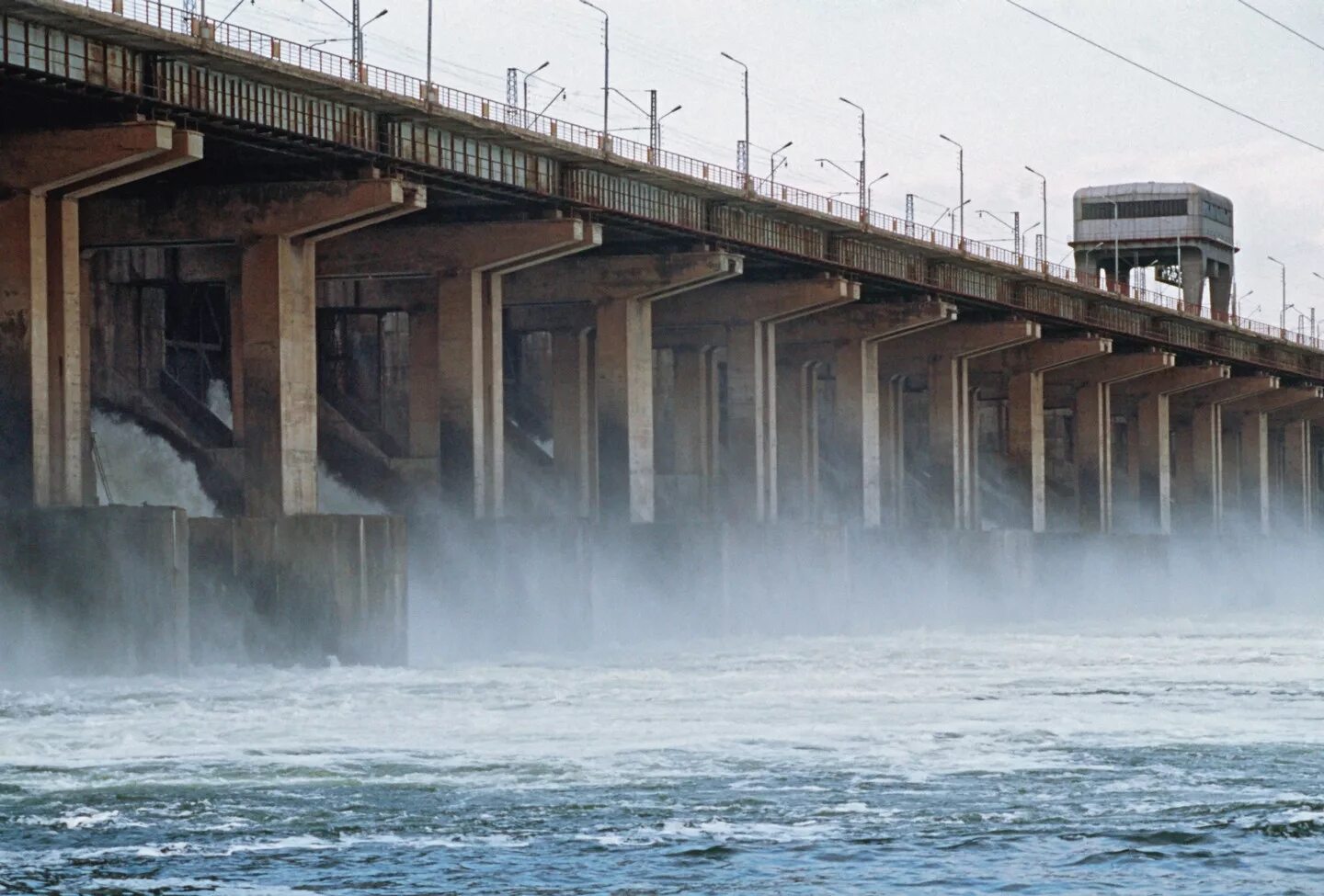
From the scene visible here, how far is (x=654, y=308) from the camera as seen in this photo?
71.6 m

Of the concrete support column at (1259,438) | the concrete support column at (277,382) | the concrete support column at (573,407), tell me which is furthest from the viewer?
the concrete support column at (1259,438)

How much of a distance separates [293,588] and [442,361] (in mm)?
12186

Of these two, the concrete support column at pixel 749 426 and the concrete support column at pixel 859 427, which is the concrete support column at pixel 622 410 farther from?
the concrete support column at pixel 859 427

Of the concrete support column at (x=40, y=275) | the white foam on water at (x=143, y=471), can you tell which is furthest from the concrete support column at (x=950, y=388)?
the concrete support column at (x=40, y=275)

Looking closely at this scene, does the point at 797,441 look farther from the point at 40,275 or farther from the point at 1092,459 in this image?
the point at 40,275

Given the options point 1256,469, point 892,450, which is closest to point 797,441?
point 892,450

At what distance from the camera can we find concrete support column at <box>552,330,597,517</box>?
227ft

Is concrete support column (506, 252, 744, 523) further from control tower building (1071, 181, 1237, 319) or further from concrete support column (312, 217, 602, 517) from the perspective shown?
control tower building (1071, 181, 1237, 319)

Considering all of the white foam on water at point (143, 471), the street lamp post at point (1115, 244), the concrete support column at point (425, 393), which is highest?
the street lamp post at point (1115, 244)

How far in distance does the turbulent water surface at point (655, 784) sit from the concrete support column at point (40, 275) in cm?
459

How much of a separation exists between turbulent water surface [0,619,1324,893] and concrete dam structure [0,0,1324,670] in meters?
2.89

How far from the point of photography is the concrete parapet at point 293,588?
145 ft

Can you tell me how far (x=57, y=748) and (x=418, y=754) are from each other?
4.68m

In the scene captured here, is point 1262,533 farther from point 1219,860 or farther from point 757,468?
Answer: point 1219,860
